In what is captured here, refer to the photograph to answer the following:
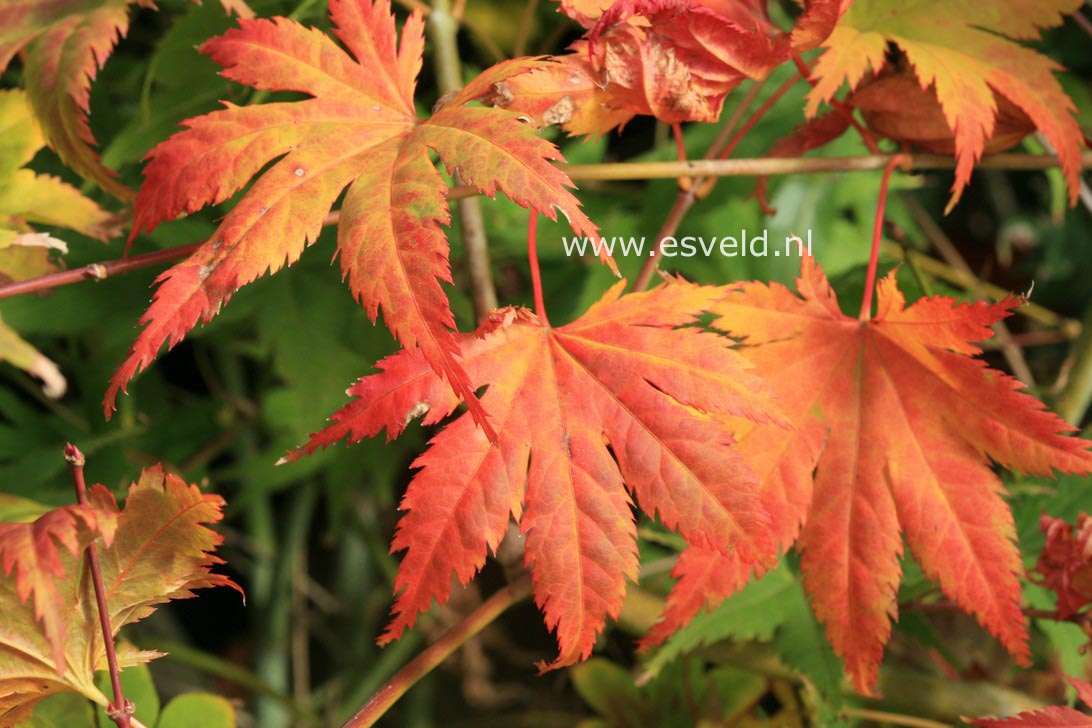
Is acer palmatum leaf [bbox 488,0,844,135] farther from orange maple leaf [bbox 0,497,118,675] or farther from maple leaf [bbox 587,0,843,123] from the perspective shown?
orange maple leaf [bbox 0,497,118,675]

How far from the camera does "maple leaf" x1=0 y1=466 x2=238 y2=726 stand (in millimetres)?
493

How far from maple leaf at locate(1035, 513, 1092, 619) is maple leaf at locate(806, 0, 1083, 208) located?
0.24 metres

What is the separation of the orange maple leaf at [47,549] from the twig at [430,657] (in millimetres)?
179

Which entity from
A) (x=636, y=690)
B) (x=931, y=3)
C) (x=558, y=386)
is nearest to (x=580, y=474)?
(x=558, y=386)

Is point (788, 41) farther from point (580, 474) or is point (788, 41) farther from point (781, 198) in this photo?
point (781, 198)

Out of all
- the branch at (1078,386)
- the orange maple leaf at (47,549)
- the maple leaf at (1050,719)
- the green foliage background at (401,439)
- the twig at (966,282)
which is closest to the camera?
the orange maple leaf at (47,549)

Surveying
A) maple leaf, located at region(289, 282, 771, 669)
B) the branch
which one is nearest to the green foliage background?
the branch

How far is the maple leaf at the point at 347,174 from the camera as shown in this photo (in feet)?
1.45

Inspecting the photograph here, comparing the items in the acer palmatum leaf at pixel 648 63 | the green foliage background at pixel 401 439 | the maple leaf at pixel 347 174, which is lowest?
the green foliage background at pixel 401 439

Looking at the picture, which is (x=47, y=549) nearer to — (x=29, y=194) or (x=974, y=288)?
(x=29, y=194)

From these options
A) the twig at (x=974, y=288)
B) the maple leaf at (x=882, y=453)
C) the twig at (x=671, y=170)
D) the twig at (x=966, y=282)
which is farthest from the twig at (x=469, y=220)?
the twig at (x=966, y=282)

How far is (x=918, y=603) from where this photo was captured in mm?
750

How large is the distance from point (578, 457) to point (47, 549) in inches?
10.8

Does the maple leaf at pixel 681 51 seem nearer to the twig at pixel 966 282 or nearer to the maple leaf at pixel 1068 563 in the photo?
the maple leaf at pixel 1068 563
